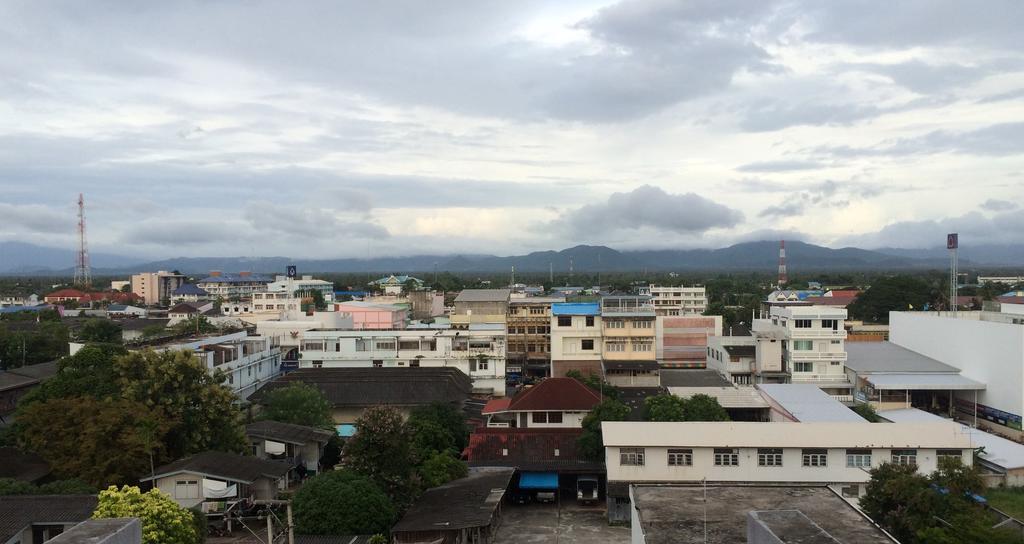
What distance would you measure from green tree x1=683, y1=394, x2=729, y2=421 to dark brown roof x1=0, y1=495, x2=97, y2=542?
612 inches

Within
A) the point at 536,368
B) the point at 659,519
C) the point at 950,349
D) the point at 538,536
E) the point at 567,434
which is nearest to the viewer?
the point at 659,519

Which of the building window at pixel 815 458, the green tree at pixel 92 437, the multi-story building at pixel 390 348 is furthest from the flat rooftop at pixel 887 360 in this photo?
the green tree at pixel 92 437

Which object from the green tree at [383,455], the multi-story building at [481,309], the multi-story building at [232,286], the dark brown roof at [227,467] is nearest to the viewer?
the green tree at [383,455]

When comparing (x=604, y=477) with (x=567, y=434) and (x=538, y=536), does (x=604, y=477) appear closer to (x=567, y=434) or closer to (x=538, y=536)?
(x=567, y=434)

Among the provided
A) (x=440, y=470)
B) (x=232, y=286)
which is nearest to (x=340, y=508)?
(x=440, y=470)

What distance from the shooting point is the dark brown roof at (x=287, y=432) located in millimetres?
20984

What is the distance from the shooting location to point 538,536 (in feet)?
55.1

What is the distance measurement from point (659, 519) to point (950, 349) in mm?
24787

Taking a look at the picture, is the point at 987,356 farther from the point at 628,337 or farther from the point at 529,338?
the point at 529,338

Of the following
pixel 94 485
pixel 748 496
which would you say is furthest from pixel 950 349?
pixel 94 485

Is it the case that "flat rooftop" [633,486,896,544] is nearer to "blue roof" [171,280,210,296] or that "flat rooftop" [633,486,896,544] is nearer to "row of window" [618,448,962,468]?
"row of window" [618,448,962,468]

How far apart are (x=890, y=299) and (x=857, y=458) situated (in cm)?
4588

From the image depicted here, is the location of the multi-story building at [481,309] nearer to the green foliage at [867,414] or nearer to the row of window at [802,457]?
the green foliage at [867,414]

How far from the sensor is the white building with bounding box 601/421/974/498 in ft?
58.8
